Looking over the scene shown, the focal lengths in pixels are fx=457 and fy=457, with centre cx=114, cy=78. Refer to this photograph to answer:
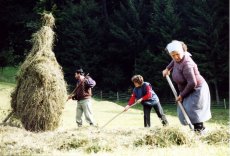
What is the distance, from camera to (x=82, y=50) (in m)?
41.1

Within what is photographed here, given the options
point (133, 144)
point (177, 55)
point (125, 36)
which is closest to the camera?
point (133, 144)

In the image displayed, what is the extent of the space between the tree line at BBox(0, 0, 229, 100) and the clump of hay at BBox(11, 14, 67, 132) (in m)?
24.3

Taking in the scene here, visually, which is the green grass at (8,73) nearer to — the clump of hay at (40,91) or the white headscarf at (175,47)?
the clump of hay at (40,91)

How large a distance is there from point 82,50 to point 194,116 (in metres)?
33.9

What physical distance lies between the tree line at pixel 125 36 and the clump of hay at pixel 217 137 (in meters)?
28.2

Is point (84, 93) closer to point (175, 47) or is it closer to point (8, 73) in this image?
point (175, 47)

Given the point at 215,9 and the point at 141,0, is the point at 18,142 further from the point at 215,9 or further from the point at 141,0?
the point at 141,0

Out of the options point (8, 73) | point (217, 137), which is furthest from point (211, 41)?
point (217, 137)

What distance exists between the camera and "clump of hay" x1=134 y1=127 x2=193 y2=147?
7227 millimetres

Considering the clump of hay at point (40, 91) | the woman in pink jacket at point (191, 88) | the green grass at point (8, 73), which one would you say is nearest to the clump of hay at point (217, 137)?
the woman in pink jacket at point (191, 88)

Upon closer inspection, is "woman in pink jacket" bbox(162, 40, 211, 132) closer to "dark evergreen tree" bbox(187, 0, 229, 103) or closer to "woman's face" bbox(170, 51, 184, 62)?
"woman's face" bbox(170, 51, 184, 62)

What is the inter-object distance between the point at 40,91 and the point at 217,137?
595 centimetres

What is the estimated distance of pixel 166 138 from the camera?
7.34 meters

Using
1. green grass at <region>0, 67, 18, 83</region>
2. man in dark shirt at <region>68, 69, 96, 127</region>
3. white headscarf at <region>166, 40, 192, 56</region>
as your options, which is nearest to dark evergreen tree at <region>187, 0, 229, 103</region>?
green grass at <region>0, 67, 18, 83</region>
